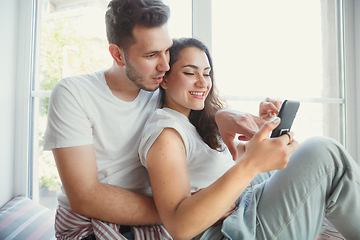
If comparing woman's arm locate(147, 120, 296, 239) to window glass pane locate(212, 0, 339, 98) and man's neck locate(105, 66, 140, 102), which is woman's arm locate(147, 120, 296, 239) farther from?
window glass pane locate(212, 0, 339, 98)

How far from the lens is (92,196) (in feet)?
2.97

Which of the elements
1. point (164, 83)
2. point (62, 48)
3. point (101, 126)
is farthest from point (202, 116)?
point (62, 48)

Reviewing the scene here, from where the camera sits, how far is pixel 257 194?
96 centimetres

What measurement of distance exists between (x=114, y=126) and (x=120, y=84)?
22 centimetres

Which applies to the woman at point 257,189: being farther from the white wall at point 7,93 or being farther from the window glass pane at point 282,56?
the white wall at point 7,93

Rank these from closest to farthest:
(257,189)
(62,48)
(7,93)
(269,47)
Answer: (257,189)
(7,93)
(62,48)
(269,47)

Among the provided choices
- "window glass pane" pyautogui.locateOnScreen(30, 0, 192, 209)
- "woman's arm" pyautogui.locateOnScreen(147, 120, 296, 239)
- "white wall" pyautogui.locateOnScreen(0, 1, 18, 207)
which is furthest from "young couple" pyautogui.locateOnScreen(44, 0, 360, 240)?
"white wall" pyautogui.locateOnScreen(0, 1, 18, 207)

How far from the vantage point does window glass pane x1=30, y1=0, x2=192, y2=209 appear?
1771 mm

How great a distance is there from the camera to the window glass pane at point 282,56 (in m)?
1.86

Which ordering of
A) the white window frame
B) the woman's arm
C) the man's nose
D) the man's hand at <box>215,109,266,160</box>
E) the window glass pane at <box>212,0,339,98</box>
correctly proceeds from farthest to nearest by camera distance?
the window glass pane at <box>212,0,339,98</box>, the white window frame, the man's nose, the man's hand at <box>215,109,266,160</box>, the woman's arm

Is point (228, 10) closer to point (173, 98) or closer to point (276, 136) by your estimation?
point (173, 98)

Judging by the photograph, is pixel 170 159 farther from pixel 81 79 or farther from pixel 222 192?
pixel 81 79

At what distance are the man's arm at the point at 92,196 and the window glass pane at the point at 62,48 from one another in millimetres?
1055

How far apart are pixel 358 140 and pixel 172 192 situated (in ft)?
6.77
